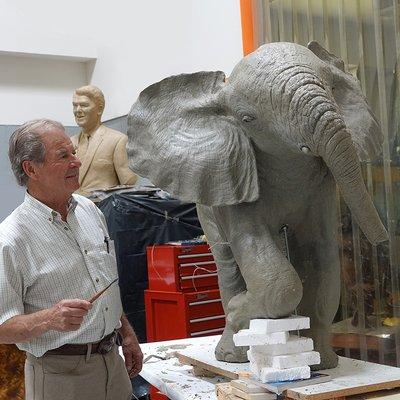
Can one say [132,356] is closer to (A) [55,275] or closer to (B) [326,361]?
(A) [55,275]

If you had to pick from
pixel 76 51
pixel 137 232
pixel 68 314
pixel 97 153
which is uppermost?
pixel 76 51

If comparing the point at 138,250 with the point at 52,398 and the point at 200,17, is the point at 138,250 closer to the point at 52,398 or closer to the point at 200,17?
the point at 200,17

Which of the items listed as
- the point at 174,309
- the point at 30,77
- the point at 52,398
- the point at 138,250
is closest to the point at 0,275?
the point at 52,398

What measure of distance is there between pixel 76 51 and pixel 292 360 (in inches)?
188

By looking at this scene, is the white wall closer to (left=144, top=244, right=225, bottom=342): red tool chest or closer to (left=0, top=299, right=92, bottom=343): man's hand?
(left=144, top=244, right=225, bottom=342): red tool chest

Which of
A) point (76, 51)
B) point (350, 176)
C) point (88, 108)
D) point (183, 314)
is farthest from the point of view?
point (76, 51)

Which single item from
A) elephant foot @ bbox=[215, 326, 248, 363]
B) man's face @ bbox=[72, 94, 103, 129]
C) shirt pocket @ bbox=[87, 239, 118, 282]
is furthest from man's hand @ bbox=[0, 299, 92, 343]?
man's face @ bbox=[72, 94, 103, 129]

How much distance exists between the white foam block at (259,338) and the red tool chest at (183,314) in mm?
1672

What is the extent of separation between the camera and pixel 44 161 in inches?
86.0

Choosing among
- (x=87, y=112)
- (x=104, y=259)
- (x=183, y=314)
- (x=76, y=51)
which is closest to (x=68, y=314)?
(x=104, y=259)

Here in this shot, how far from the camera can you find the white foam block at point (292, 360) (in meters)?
1.89

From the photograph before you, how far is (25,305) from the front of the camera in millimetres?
2137

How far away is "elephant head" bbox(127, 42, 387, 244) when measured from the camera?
1786mm

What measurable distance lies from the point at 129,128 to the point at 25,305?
2.05 ft
